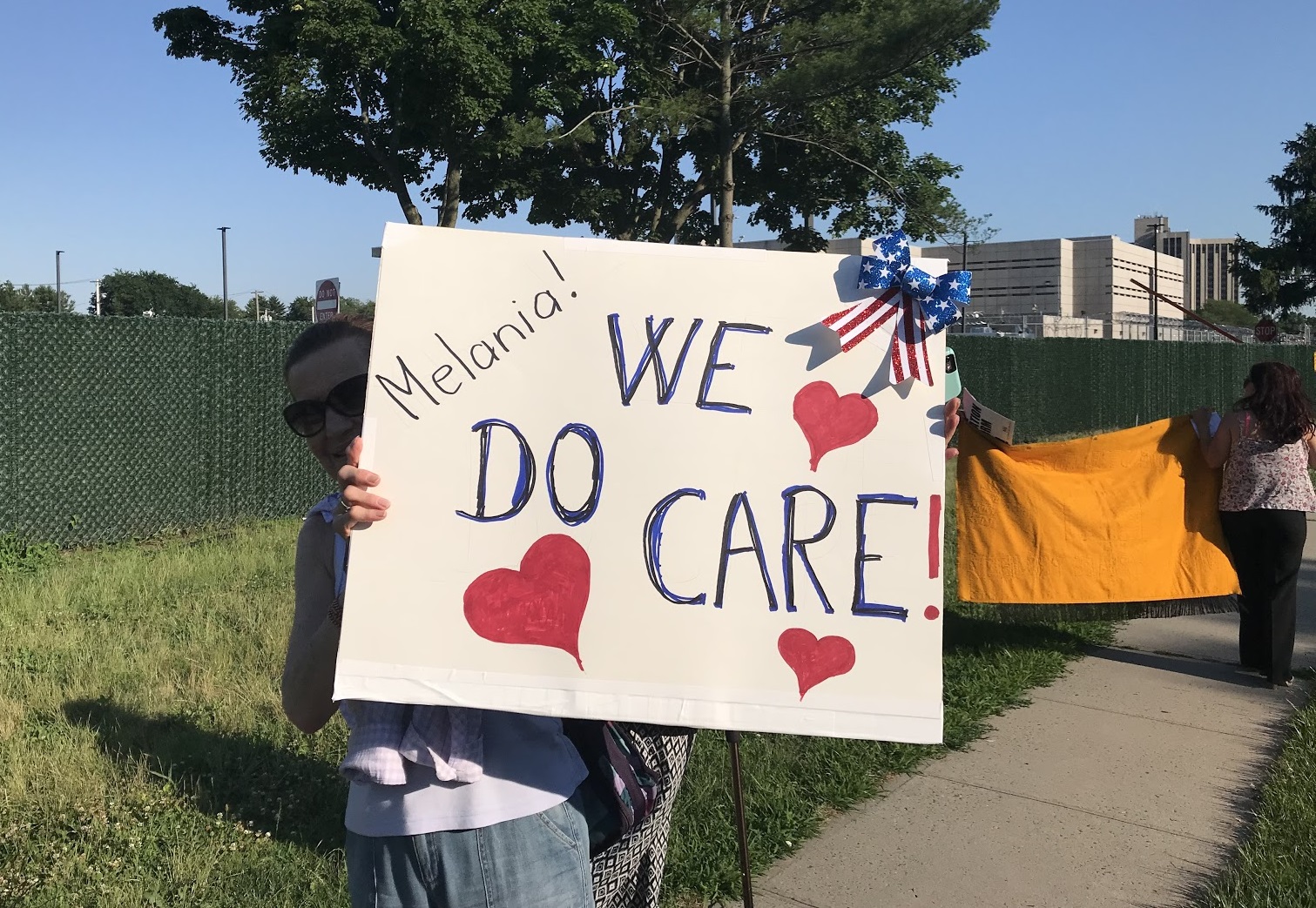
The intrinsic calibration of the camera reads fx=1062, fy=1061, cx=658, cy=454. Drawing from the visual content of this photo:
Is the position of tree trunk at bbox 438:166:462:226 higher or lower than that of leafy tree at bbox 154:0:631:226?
lower

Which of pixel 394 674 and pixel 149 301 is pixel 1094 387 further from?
pixel 149 301

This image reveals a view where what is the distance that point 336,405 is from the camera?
184 centimetres

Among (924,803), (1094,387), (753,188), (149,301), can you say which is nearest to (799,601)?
(924,803)

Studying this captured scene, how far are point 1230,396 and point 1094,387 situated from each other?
8.54 metres

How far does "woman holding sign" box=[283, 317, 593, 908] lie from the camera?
1.61 meters

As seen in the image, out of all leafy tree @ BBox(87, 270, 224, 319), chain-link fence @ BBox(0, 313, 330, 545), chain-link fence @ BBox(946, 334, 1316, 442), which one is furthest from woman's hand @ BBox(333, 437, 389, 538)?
leafy tree @ BBox(87, 270, 224, 319)

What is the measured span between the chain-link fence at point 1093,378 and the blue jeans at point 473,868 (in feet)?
53.3

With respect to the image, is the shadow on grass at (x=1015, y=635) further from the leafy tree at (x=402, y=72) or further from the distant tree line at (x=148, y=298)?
the distant tree line at (x=148, y=298)

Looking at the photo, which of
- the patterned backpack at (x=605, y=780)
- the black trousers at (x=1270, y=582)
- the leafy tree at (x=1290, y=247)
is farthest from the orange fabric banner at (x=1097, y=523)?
the leafy tree at (x=1290, y=247)

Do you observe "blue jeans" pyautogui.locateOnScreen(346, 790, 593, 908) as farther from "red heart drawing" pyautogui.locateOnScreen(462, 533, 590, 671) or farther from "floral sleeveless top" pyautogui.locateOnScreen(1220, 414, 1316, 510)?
"floral sleeveless top" pyautogui.locateOnScreen(1220, 414, 1316, 510)

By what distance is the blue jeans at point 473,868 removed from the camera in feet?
5.25

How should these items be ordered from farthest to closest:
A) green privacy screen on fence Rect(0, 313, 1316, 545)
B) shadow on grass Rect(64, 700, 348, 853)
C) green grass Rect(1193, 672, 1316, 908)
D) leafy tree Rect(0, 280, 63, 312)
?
leafy tree Rect(0, 280, 63, 312), green privacy screen on fence Rect(0, 313, 1316, 545), shadow on grass Rect(64, 700, 348, 853), green grass Rect(1193, 672, 1316, 908)

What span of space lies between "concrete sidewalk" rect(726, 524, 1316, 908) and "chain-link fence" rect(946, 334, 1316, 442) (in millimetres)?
12055

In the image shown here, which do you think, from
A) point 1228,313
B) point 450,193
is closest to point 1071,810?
point 450,193
